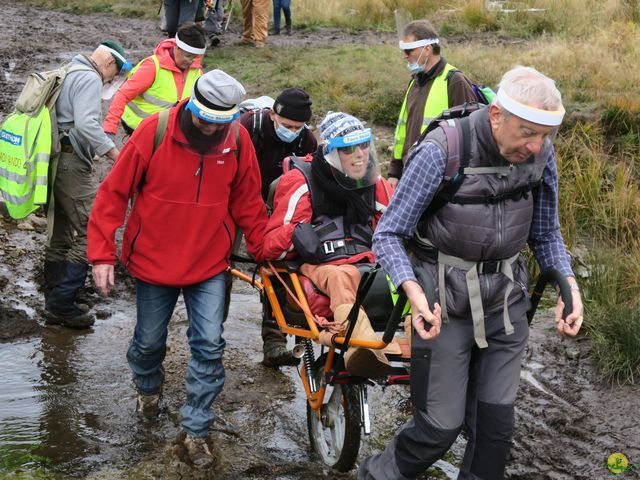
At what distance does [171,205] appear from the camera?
199 inches

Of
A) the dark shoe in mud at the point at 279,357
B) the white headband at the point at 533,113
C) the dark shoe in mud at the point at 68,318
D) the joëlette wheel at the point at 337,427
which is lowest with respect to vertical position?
the dark shoe in mud at the point at 68,318

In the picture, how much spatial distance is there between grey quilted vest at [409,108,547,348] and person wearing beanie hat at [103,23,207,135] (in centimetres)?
420

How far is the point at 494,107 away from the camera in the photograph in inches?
152

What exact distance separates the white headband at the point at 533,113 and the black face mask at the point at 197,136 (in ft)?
5.80

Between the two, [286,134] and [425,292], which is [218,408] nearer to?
[286,134]

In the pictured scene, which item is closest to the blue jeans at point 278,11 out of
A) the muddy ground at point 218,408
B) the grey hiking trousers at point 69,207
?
the muddy ground at point 218,408

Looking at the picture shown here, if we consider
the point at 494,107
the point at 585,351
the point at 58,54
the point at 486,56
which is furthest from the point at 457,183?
the point at 58,54

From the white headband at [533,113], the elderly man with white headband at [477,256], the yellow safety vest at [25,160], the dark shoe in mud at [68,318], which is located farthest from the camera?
the dark shoe in mud at [68,318]

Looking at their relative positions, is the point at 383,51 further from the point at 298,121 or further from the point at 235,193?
the point at 235,193

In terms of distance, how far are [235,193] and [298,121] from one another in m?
1.16

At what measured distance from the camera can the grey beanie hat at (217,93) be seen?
478 centimetres

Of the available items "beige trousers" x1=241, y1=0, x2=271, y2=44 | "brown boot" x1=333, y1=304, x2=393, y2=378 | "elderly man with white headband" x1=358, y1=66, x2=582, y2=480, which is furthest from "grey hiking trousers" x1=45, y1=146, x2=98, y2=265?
"beige trousers" x1=241, y1=0, x2=271, y2=44

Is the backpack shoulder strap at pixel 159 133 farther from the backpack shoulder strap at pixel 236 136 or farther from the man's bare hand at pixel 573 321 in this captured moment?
the man's bare hand at pixel 573 321

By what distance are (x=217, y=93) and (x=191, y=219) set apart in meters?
0.72
